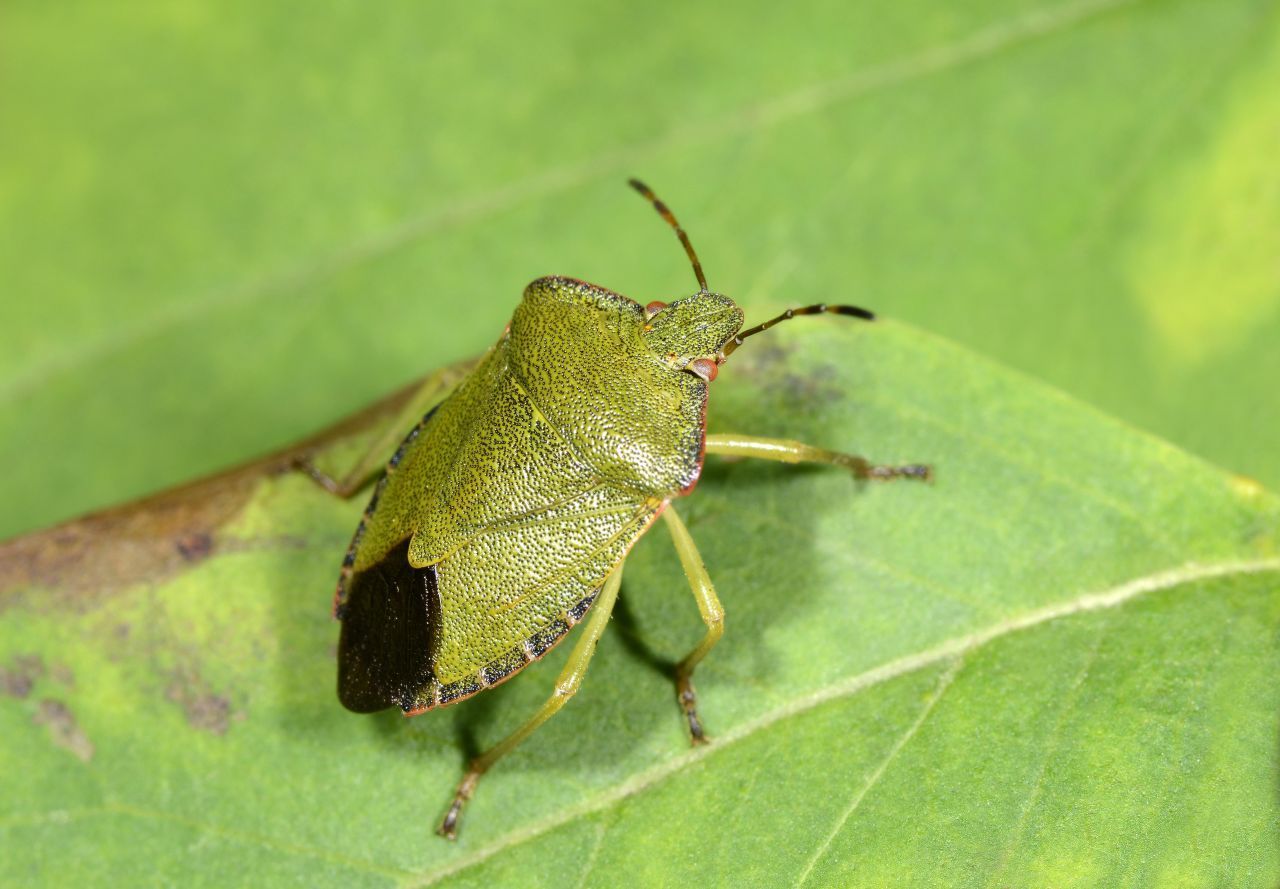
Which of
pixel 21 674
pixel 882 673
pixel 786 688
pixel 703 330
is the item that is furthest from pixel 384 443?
pixel 882 673

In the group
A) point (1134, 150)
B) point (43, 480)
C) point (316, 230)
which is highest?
point (1134, 150)

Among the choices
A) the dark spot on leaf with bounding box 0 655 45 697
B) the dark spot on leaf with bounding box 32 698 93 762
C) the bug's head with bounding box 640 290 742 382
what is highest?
the bug's head with bounding box 640 290 742 382

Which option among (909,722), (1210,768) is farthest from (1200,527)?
(909,722)

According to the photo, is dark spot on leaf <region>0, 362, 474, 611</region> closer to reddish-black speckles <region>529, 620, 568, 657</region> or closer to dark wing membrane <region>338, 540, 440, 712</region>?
dark wing membrane <region>338, 540, 440, 712</region>

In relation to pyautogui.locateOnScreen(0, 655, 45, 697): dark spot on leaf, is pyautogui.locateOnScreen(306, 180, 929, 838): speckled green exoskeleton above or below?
above

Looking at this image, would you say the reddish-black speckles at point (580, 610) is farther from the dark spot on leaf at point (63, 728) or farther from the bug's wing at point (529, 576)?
the dark spot on leaf at point (63, 728)

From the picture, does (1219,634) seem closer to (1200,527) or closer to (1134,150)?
(1200,527)

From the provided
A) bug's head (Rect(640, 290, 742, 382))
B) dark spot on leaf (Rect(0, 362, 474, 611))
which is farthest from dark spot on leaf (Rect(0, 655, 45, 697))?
bug's head (Rect(640, 290, 742, 382))

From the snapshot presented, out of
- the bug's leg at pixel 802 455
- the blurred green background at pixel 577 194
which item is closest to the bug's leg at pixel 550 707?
the bug's leg at pixel 802 455
